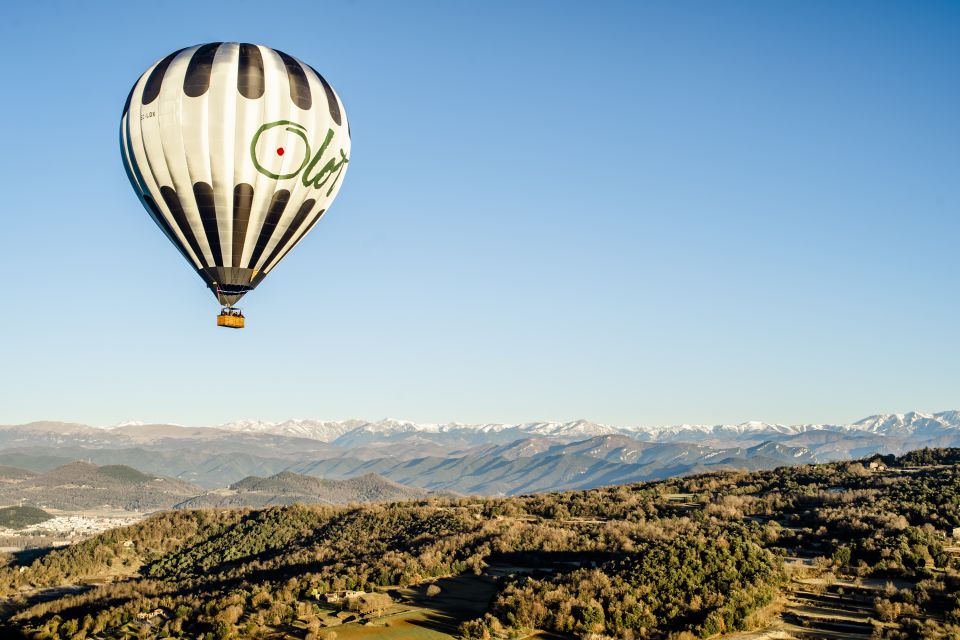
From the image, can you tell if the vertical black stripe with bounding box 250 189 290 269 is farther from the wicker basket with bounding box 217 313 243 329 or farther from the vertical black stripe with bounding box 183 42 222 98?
the vertical black stripe with bounding box 183 42 222 98

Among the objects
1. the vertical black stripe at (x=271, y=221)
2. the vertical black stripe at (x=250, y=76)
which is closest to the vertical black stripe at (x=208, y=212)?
the vertical black stripe at (x=271, y=221)

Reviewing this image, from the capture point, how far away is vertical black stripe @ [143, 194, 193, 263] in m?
48.9

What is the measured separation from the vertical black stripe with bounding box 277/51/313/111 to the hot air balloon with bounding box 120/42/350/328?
0.06 meters

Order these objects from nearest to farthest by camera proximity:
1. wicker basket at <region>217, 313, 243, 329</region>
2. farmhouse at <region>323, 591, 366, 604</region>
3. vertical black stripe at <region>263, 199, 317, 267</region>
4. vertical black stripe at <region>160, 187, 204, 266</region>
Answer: farmhouse at <region>323, 591, 366, 604</region>
vertical black stripe at <region>160, 187, 204, 266</region>
wicker basket at <region>217, 313, 243, 329</region>
vertical black stripe at <region>263, 199, 317, 267</region>

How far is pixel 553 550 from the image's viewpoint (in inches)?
1783

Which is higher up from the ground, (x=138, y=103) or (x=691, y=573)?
(x=138, y=103)

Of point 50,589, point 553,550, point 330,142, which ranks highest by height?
point 330,142

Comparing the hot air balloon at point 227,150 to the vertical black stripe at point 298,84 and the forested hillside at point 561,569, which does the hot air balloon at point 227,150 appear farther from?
the forested hillside at point 561,569

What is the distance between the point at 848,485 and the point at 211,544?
154 feet

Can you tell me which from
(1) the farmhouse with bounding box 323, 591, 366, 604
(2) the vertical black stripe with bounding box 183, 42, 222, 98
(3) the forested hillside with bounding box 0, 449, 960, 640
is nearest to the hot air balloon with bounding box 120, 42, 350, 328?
(2) the vertical black stripe with bounding box 183, 42, 222, 98

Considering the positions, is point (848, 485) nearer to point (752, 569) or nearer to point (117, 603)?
point (752, 569)

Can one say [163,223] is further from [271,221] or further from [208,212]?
[271,221]

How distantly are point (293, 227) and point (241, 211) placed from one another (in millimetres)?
3643

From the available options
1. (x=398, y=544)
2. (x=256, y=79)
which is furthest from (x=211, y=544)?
(x=256, y=79)
